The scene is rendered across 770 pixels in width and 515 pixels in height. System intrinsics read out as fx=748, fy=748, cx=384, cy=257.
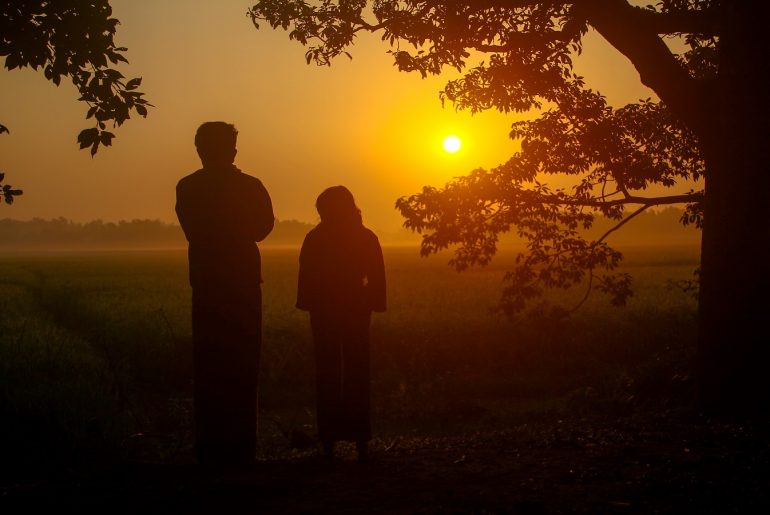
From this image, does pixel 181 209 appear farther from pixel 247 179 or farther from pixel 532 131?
pixel 532 131

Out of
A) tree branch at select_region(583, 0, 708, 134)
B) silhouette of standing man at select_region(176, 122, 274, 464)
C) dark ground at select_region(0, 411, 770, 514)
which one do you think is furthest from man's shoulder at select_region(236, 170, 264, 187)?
tree branch at select_region(583, 0, 708, 134)

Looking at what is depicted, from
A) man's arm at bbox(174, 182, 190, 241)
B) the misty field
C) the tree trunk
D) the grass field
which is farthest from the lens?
the grass field

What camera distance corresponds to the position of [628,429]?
876cm

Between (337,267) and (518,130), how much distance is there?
22.5 feet

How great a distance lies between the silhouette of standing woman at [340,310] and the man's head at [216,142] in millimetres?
977

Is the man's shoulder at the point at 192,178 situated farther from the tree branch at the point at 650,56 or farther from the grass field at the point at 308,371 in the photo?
the tree branch at the point at 650,56

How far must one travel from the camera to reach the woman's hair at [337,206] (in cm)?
720

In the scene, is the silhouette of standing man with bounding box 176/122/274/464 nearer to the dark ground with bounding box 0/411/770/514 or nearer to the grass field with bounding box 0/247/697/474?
the dark ground with bounding box 0/411/770/514

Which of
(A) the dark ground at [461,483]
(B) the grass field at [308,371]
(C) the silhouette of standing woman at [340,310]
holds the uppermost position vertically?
(C) the silhouette of standing woman at [340,310]

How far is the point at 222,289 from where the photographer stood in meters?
7.02

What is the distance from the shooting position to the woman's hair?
720 cm

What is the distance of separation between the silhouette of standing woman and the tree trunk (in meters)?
4.54

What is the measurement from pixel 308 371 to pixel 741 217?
464 inches

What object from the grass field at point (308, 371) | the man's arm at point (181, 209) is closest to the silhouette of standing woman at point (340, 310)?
the man's arm at point (181, 209)
